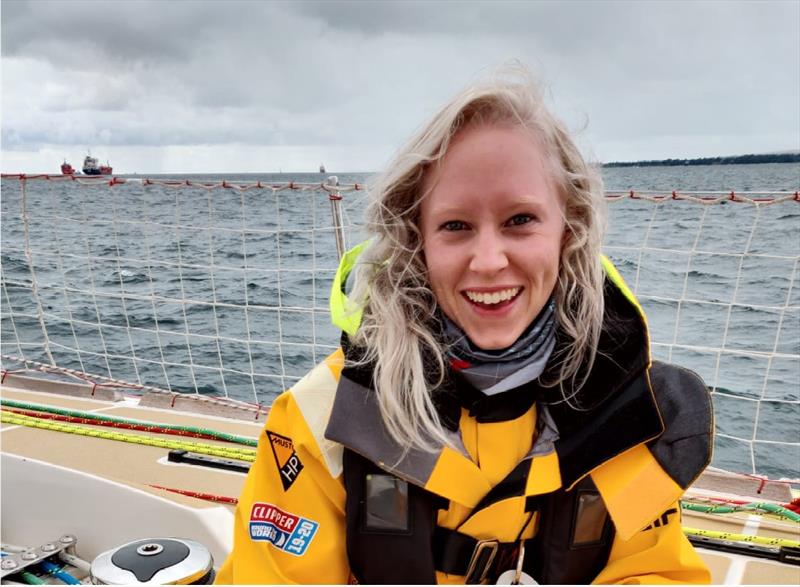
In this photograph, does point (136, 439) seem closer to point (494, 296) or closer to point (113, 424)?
point (113, 424)

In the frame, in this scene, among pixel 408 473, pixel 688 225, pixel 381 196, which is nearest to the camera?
pixel 408 473

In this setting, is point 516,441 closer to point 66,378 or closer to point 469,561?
point 469,561

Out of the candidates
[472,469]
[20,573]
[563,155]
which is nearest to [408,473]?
[472,469]

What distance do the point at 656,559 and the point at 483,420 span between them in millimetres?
414

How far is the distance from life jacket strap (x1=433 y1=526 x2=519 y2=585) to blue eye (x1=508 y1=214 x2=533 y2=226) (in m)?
0.56

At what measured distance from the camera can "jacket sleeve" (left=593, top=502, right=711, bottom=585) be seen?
1.34m

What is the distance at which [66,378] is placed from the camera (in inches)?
148

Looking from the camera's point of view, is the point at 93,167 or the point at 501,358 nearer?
the point at 501,358

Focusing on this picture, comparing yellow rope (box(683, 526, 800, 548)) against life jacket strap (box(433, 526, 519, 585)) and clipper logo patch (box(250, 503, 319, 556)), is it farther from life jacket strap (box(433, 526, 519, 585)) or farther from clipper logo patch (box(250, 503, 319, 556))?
clipper logo patch (box(250, 503, 319, 556))

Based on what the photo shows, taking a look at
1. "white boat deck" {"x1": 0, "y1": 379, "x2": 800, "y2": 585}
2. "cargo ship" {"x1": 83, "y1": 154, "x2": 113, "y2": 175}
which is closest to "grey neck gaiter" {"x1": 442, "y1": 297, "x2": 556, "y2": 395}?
"white boat deck" {"x1": 0, "y1": 379, "x2": 800, "y2": 585}

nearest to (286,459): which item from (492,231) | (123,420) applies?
(492,231)

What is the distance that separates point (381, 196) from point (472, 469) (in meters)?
0.53

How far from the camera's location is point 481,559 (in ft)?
4.33

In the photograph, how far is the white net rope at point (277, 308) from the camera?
12.2 ft
